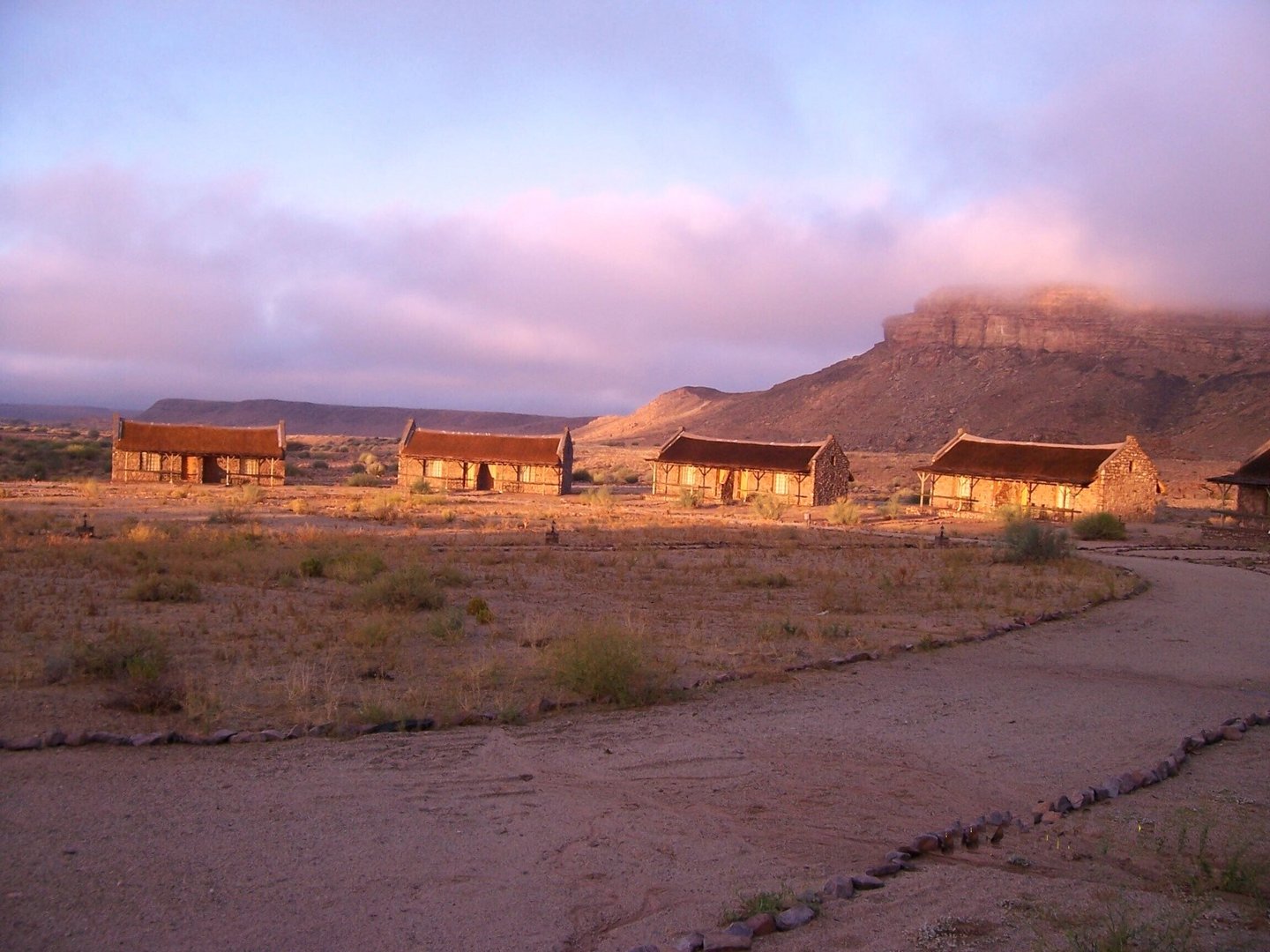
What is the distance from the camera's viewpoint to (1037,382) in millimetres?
97938

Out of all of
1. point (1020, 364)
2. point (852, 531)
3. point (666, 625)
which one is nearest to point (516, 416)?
point (1020, 364)

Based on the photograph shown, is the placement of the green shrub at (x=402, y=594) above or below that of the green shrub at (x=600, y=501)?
below

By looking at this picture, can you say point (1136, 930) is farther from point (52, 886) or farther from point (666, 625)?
point (666, 625)

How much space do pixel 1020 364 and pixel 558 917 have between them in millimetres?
106668

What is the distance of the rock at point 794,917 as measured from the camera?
209 inches

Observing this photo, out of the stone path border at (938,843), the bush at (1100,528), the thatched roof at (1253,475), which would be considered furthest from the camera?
the thatched roof at (1253,475)

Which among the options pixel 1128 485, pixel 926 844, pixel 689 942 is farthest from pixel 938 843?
pixel 1128 485

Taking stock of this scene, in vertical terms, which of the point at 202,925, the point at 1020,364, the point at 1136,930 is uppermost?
the point at 1020,364

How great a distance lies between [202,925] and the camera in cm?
526

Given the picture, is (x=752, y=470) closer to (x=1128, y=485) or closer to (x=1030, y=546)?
(x=1128, y=485)

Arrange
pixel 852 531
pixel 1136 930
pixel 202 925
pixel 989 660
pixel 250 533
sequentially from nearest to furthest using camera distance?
1. pixel 1136 930
2. pixel 202 925
3. pixel 989 660
4. pixel 250 533
5. pixel 852 531

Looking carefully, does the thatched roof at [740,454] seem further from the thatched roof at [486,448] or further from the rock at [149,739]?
the rock at [149,739]

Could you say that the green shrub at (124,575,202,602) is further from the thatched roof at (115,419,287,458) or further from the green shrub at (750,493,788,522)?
the thatched roof at (115,419,287,458)

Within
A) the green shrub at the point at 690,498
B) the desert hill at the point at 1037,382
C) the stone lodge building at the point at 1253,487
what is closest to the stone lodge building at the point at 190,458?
the green shrub at the point at 690,498
